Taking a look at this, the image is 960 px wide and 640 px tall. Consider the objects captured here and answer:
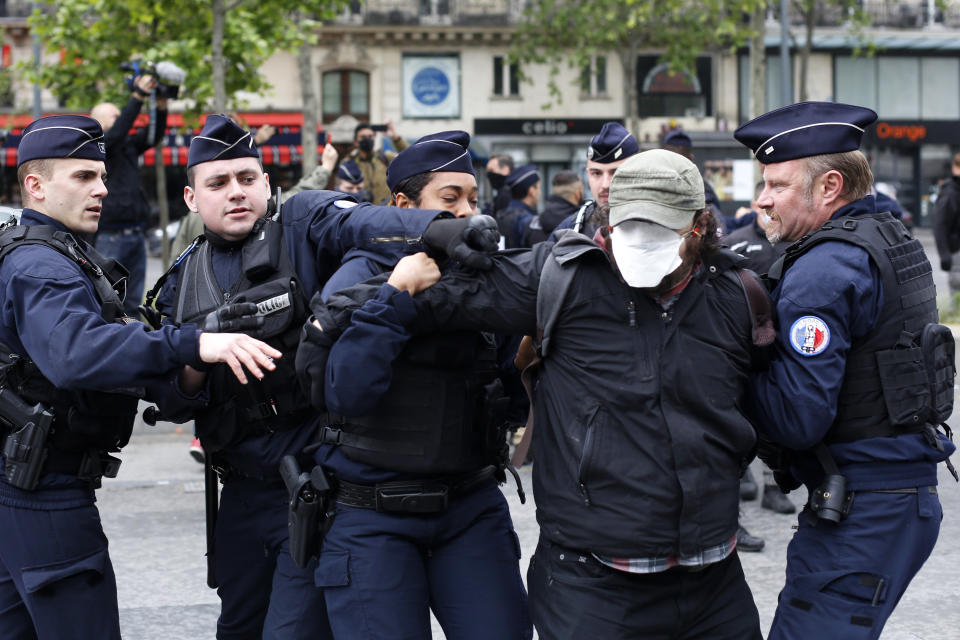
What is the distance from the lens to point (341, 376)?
2848 millimetres

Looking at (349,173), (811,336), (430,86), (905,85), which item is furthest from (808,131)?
(905,85)

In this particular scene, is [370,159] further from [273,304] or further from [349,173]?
[273,304]

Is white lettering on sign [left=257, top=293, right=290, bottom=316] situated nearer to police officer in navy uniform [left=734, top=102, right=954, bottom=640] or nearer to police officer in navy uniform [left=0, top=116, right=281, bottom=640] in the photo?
police officer in navy uniform [left=0, top=116, right=281, bottom=640]

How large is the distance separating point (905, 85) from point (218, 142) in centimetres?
3858

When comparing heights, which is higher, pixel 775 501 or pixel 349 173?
pixel 349 173

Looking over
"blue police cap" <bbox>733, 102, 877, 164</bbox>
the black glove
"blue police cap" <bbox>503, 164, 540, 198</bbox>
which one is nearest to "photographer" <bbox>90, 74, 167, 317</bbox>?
"blue police cap" <bbox>503, 164, 540, 198</bbox>

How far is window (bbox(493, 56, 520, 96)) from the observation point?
35.6 metres

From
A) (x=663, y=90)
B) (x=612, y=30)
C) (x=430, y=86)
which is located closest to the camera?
(x=612, y=30)

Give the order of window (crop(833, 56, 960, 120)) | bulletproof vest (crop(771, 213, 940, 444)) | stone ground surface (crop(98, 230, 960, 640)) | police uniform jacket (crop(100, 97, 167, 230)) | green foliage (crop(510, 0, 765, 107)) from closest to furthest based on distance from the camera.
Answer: bulletproof vest (crop(771, 213, 940, 444)), stone ground surface (crop(98, 230, 960, 640)), police uniform jacket (crop(100, 97, 167, 230)), green foliage (crop(510, 0, 765, 107)), window (crop(833, 56, 960, 120))

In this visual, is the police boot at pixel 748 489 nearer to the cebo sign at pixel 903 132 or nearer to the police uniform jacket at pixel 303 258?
the police uniform jacket at pixel 303 258

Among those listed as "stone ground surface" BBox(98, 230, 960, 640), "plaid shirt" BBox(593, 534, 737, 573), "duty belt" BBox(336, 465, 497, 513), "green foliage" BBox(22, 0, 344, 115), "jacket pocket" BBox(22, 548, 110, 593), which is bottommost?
"stone ground surface" BBox(98, 230, 960, 640)

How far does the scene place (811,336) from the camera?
2.86 m

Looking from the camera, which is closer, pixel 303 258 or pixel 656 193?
pixel 656 193

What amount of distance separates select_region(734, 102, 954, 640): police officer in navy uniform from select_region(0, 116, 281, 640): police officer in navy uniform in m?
1.38
